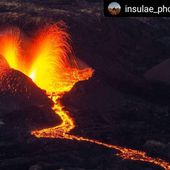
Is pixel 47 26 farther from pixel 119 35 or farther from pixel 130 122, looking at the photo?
pixel 130 122

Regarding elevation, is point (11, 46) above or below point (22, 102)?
above

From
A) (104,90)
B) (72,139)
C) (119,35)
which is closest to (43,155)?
(72,139)

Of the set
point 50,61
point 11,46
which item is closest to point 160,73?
point 50,61

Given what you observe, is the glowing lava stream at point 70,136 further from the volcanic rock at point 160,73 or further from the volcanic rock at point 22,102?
the volcanic rock at point 160,73

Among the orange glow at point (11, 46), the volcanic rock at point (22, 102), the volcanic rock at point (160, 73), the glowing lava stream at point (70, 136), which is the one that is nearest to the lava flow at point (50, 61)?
the orange glow at point (11, 46)

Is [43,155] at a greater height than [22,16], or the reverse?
[22,16]

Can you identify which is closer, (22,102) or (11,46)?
(22,102)

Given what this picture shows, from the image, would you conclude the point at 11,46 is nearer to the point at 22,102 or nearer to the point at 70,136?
the point at 22,102

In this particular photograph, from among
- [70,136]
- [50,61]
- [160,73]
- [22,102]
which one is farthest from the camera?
[160,73]
